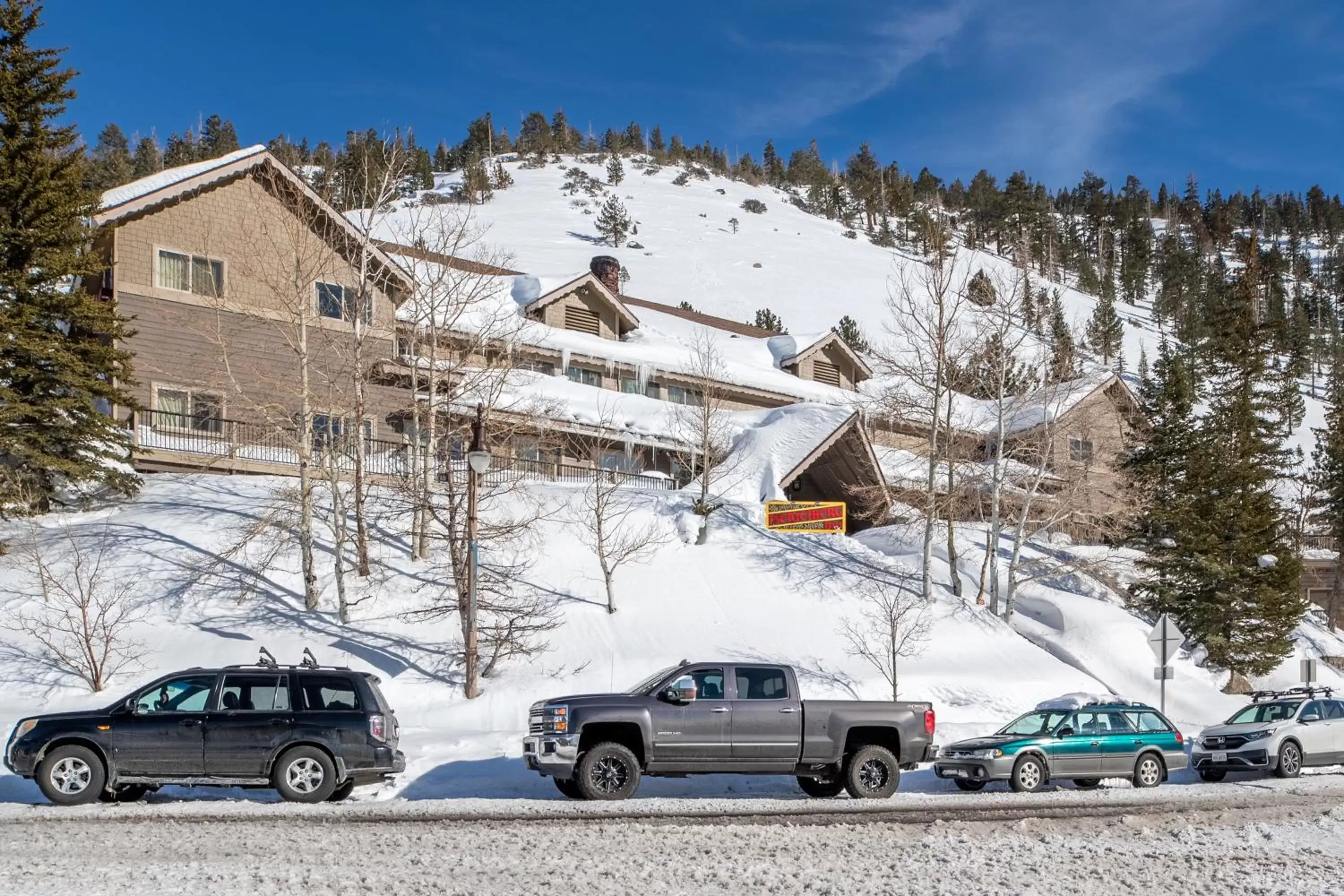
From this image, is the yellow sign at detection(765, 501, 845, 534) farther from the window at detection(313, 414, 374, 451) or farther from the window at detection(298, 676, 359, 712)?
the window at detection(298, 676, 359, 712)

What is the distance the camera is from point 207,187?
105 ft

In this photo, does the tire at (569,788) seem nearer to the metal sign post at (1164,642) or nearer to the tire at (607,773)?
the tire at (607,773)

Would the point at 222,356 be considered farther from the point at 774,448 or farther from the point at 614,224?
the point at 614,224

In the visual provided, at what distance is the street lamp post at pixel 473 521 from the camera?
59.2ft

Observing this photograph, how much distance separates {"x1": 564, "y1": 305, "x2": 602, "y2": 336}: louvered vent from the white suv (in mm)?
31804

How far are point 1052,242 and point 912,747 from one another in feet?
452

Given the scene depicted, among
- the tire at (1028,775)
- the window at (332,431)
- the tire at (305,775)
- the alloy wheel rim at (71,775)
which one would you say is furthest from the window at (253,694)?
the window at (332,431)

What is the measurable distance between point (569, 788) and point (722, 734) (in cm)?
212

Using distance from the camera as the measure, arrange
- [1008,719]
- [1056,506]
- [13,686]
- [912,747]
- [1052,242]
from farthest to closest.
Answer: [1052,242] < [1056,506] < [1008,719] < [13,686] < [912,747]

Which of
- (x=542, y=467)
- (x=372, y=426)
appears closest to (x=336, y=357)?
(x=372, y=426)

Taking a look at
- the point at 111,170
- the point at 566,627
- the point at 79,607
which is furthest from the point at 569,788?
the point at 111,170

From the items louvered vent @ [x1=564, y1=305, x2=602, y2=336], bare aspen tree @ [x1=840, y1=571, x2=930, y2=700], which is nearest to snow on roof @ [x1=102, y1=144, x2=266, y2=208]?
louvered vent @ [x1=564, y1=305, x2=602, y2=336]

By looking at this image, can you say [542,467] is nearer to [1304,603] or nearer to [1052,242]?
[1304,603]

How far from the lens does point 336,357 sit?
110ft
